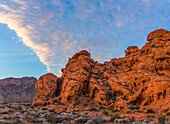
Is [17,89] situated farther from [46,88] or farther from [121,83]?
[121,83]

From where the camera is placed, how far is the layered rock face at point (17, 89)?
302 feet

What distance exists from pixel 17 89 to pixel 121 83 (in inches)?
3900

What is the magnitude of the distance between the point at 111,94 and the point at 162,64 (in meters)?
10.9

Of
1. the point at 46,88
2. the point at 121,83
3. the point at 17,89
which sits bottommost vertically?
the point at 17,89

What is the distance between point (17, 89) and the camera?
327 feet

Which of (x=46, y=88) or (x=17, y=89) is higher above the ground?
(x=46, y=88)

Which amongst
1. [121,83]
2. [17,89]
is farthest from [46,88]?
[17,89]

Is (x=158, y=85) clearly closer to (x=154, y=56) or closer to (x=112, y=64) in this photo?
(x=154, y=56)

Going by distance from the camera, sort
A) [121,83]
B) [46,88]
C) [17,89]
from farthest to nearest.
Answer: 1. [17,89]
2. [46,88]
3. [121,83]

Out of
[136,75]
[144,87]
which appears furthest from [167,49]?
[144,87]

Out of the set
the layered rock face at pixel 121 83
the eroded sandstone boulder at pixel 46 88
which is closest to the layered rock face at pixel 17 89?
the eroded sandstone boulder at pixel 46 88

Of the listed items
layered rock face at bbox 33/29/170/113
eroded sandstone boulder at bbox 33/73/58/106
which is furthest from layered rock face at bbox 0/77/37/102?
layered rock face at bbox 33/29/170/113

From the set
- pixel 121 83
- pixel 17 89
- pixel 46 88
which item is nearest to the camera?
pixel 121 83

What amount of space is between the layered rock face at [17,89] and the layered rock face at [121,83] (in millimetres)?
73685
